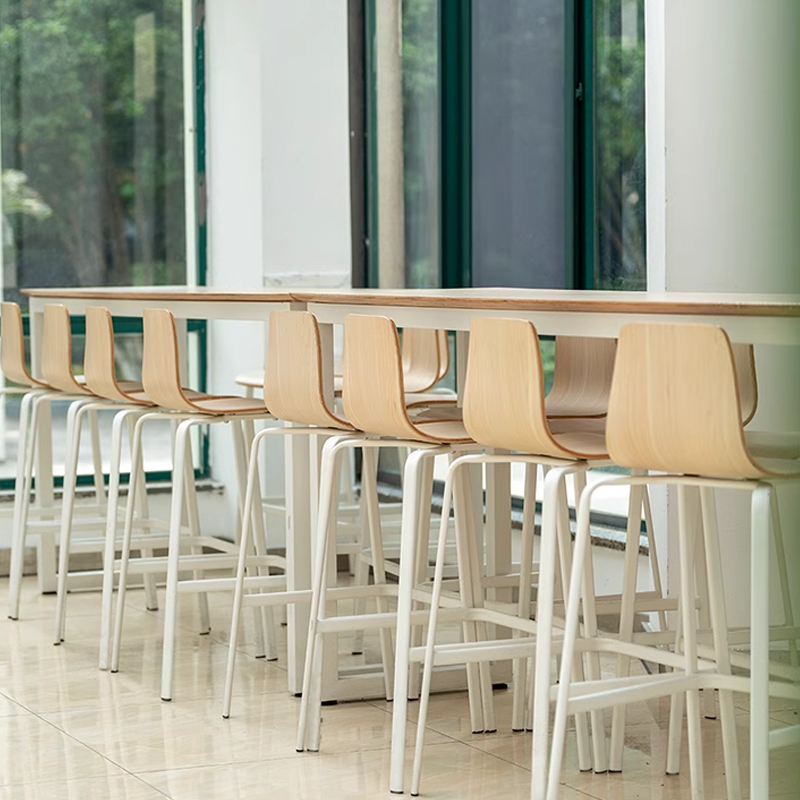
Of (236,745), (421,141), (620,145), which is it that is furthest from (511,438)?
(421,141)

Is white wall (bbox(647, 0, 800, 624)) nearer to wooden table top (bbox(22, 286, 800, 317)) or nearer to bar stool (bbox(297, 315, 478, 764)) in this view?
wooden table top (bbox(22, 286, 800, 317))

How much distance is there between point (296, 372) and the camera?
11.2 ft

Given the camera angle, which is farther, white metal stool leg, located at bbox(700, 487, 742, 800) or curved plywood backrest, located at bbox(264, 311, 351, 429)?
curved plywood backrest, located at bbox(264, 311, 351, 429)

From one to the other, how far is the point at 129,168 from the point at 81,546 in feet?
6.36

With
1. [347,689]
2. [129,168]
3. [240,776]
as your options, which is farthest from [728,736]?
[129,168]

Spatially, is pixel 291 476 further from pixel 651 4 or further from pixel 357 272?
pixel 357 272

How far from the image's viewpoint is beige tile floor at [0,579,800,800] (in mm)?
3002

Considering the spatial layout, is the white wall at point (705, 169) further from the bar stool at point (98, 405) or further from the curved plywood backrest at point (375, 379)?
the bar stool at point (98, 405)

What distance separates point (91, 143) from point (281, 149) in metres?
0.85

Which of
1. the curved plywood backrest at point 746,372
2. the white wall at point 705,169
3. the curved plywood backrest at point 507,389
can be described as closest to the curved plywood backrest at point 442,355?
the white wall at point 705,169

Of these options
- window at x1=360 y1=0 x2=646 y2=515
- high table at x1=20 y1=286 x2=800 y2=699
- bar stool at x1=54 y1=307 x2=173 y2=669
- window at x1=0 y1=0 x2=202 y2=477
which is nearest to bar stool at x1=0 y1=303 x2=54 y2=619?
high table at x1=20 y1=286 x2=800 y2=699

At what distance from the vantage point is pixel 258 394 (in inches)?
228

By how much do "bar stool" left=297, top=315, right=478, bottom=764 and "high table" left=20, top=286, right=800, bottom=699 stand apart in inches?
5.6

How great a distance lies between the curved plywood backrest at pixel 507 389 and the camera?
263 centimetres
